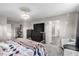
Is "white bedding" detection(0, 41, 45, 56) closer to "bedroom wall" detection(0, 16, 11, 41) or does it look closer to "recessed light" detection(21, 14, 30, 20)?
"bedroom wall" detection(0, 16, 11, 41)

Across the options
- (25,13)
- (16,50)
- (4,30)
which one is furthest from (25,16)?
(16,50)

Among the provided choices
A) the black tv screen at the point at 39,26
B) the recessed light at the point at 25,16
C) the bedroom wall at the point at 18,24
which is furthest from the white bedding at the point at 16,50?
the recessed light at the point at 25,16

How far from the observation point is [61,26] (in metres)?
1.25

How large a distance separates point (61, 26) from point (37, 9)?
384 millimetres

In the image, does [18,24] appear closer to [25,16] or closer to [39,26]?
[25,16]

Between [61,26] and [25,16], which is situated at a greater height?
[25,16]

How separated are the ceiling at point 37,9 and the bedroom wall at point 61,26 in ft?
0.21

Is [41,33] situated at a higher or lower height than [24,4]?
lower

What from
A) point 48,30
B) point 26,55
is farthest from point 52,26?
point 26,55

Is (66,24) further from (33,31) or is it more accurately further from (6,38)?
(6,38)

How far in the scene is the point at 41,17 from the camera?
1.26 meters

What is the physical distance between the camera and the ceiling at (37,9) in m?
1.20

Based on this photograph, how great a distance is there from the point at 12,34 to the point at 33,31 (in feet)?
0.92

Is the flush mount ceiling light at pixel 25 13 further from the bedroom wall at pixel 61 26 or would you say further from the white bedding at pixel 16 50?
the white bedding at pixel 16 50
